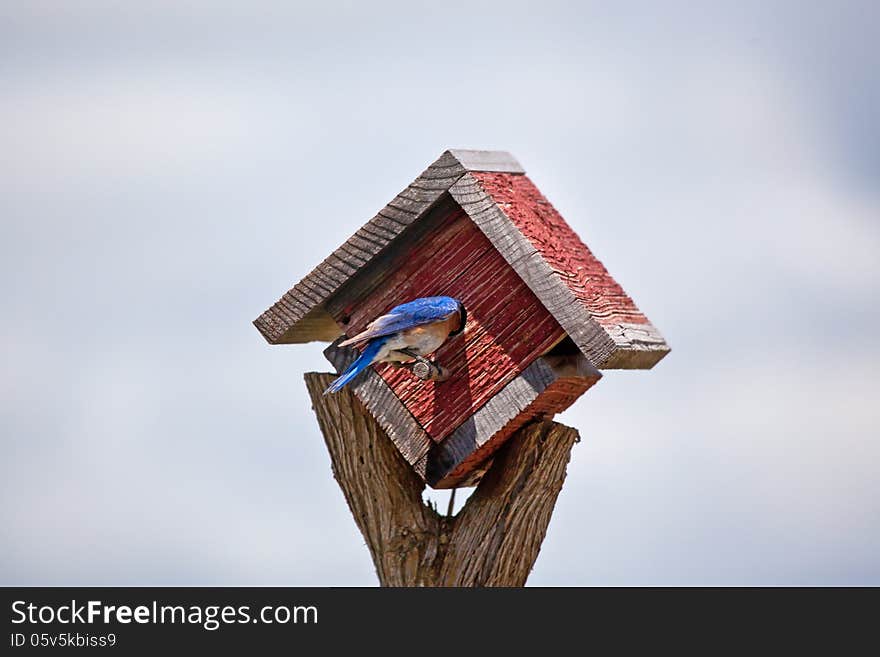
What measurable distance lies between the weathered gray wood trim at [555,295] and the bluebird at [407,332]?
1.32 feet

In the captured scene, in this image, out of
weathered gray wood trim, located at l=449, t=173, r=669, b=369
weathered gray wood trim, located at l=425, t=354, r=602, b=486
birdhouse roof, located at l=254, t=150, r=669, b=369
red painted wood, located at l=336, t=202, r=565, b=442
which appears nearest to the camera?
weathered gray wood trim, located at l=449, t=173, r=669, b=369

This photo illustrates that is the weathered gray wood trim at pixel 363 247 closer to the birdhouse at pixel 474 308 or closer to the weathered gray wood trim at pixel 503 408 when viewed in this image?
the birdhouse at pixel 474 308

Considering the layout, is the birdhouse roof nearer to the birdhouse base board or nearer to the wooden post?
the birdhouse base board

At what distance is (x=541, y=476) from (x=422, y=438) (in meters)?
0.61

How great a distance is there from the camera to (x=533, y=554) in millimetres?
9422

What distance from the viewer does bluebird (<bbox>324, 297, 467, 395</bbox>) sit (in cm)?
916

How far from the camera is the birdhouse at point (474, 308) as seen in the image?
914 cm

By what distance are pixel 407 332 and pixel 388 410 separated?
57 cm

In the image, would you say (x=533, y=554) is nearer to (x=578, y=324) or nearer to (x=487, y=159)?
(x=578, y=324)

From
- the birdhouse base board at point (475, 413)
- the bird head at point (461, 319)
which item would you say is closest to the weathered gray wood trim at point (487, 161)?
the bird head at point (461, 319)

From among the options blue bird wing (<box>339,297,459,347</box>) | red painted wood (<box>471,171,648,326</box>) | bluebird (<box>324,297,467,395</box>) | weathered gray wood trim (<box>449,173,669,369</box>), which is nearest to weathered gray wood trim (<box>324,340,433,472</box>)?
bluebird (<box>324,297,467,395</box>)

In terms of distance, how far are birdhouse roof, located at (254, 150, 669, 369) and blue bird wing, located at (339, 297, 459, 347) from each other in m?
0.39

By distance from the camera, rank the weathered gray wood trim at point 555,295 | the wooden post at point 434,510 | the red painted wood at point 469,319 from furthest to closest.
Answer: the wooden post at point 434,510, the red painted wood at point 469,319, the weathered gray wood trim at point 555,295

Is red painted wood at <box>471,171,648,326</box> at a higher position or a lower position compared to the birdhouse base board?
higher
